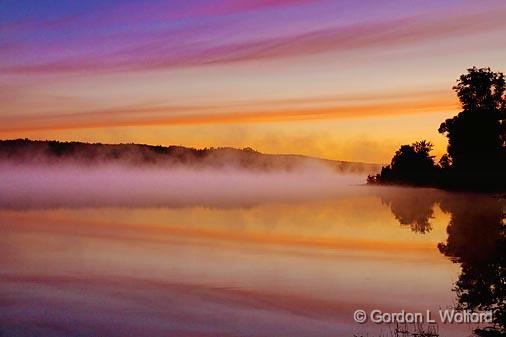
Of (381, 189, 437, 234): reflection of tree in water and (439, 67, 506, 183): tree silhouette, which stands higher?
(439, 67, 506, 183): tree silhouette

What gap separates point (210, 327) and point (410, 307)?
5948 millimetres

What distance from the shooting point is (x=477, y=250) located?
3020cm

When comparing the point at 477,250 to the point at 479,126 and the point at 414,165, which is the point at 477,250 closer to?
the point at 479,126

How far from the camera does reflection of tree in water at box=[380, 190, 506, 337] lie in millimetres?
18547

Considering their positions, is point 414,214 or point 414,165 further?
point 414,165

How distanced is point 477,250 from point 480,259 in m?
3.24

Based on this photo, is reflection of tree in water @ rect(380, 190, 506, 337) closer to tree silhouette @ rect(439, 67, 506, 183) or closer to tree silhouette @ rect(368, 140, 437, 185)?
tree silhouette @ rect(439, 67, 506, 183)

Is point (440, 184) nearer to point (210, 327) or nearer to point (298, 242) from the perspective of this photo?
point (298, 242)

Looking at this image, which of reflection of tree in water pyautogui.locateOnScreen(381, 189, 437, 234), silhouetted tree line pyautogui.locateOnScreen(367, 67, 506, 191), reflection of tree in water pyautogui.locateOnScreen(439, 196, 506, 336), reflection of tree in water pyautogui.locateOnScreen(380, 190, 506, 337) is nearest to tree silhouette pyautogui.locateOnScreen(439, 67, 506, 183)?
silhouetted tree line pyautogui.locateOnScreen(367, 67, 506, 191)

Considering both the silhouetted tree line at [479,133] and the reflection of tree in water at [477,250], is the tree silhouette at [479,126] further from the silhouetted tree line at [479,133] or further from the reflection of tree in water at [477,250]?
the reflection of tree in water at [477,250]

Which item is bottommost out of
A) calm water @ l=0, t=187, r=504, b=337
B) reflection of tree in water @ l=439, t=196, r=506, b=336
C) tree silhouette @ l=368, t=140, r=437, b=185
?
calm water @ l=0, t=187, r=504, b=337

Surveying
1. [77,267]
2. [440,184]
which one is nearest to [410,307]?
[77,267]

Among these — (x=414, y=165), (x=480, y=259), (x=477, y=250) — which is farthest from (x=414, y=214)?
(x=414, y=165)

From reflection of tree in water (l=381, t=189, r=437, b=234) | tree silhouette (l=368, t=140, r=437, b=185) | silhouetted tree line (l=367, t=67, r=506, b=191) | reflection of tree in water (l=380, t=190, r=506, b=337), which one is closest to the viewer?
reflection of tree in water (l=380, t=190, r=506, b=337)
